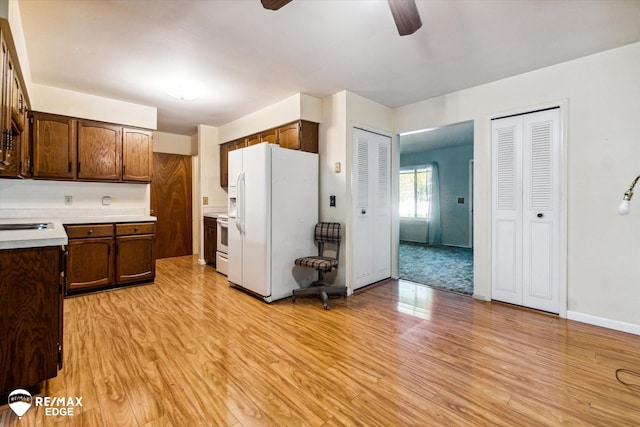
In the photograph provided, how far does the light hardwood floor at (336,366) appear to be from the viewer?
1.58m

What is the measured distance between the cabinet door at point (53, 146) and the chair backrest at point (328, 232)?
3298 mm

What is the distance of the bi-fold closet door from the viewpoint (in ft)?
9.78

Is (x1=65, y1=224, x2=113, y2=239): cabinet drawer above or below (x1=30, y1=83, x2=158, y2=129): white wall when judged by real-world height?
below

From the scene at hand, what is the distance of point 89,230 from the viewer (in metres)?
3.50

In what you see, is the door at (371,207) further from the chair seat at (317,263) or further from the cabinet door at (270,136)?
the cabinet door at (270,136)

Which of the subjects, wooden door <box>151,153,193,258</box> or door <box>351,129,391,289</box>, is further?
wooden door <box>151,153,193,258</box>

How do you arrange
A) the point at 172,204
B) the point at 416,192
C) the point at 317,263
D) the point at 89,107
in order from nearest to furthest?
the point at 317,263
the point at 89,107
the point at 172,204
the point at 416,192

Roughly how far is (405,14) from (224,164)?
4.37 m

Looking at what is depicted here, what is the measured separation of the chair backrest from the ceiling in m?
1.71

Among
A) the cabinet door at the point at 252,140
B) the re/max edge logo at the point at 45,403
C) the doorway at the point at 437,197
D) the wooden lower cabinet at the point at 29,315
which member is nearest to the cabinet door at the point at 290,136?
the cabinet door at the point at 252,140

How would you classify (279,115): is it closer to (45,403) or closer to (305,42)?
(305,42)

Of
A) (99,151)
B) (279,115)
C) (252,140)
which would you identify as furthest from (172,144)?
(279,115)

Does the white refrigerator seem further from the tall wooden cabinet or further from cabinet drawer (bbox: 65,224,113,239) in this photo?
the tall wooden cabinet

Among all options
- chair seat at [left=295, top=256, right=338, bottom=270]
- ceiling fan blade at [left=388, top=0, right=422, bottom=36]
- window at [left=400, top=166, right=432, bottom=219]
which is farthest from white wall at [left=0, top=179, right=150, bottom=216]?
window at [left=400, top=166, right=432, bottom=219]
